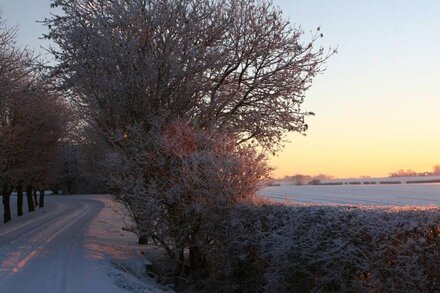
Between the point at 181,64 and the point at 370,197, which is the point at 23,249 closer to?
the point at 181,64

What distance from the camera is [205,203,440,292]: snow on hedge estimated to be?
8117 mm

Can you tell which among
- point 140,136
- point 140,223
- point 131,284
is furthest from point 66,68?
point 131,284

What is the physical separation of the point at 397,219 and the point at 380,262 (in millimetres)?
721

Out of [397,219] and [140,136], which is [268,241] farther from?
A: [140,136]

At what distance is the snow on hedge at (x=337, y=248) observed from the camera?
8117mm

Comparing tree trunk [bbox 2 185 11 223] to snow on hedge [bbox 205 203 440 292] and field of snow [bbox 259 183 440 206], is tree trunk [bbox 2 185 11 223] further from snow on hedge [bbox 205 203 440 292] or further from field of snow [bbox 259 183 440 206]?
snow on hedge [bbox 205 203 440 292]

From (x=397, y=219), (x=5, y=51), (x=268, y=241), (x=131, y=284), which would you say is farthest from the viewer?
(x=5, y=51)

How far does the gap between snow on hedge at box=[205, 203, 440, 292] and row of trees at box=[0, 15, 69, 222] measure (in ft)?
44.7

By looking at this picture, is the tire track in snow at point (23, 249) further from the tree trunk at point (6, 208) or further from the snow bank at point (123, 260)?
the tree trunk at point (6, 208)

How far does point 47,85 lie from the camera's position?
2356cm

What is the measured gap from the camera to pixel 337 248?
9391 mm

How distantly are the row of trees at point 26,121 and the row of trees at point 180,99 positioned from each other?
393 centimetres

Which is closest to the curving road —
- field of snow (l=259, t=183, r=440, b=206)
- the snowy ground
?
the snowy ground

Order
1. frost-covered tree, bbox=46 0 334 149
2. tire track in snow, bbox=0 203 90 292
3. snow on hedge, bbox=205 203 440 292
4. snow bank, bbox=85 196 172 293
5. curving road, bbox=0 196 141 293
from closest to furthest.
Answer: snow on hedge, bbox=205 203 440 292 → curving road, bbox=0 196 141 293 → snow bank, bbox=85 196 172 293 → tire track in snow, bbox=0 203 90 292 → frost-covered tree, bbox=46 0 334 149
